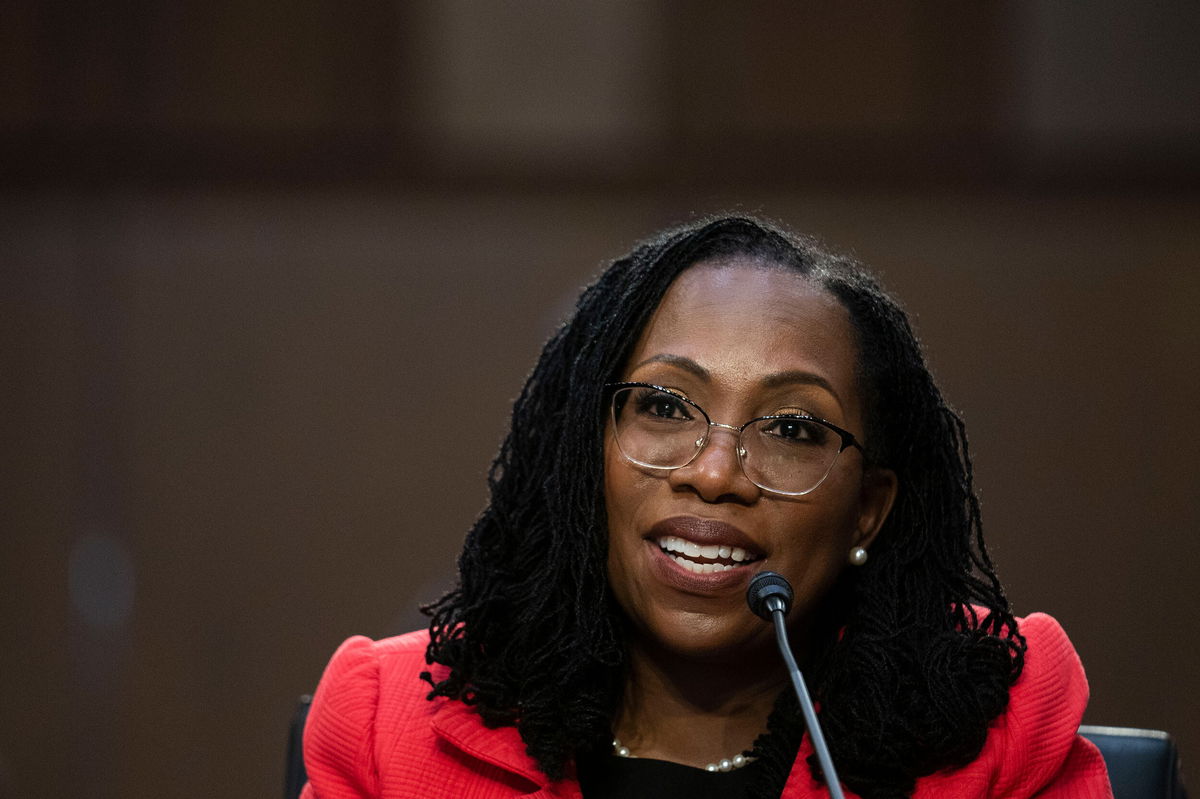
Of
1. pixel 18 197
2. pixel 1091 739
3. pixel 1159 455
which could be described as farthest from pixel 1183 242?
pixel 18 197

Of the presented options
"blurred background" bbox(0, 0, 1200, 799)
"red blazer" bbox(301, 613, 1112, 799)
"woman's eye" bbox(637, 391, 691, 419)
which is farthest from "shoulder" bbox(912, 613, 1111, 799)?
"blurred background" bbox(0, 0, 1200, 799)

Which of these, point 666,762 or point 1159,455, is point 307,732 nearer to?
point 666,762

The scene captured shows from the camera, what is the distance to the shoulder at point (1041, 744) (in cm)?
155

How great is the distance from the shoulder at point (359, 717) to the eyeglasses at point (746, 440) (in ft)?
1.49

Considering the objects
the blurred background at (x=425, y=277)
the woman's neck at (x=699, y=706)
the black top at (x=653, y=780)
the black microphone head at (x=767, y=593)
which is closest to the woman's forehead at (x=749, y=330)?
the black microphone head at (x=767, y=593)

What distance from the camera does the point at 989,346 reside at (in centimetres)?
285

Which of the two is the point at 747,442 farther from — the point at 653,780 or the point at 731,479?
the point at 653,780

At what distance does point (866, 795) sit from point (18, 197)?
95.7 inches

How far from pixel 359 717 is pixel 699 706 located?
0.45 meters

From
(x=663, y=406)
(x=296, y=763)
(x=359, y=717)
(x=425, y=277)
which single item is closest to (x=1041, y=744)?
(x=663, y=406)

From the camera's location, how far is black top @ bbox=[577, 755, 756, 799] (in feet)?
5.38

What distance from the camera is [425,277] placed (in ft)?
9.59

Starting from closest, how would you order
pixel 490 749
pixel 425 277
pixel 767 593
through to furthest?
1. pixel 767 593
2. pixel 490 749
3. pixel 425 277

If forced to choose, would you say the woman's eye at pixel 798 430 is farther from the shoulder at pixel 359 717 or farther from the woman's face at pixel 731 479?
the shoulder at pixel 359 717
